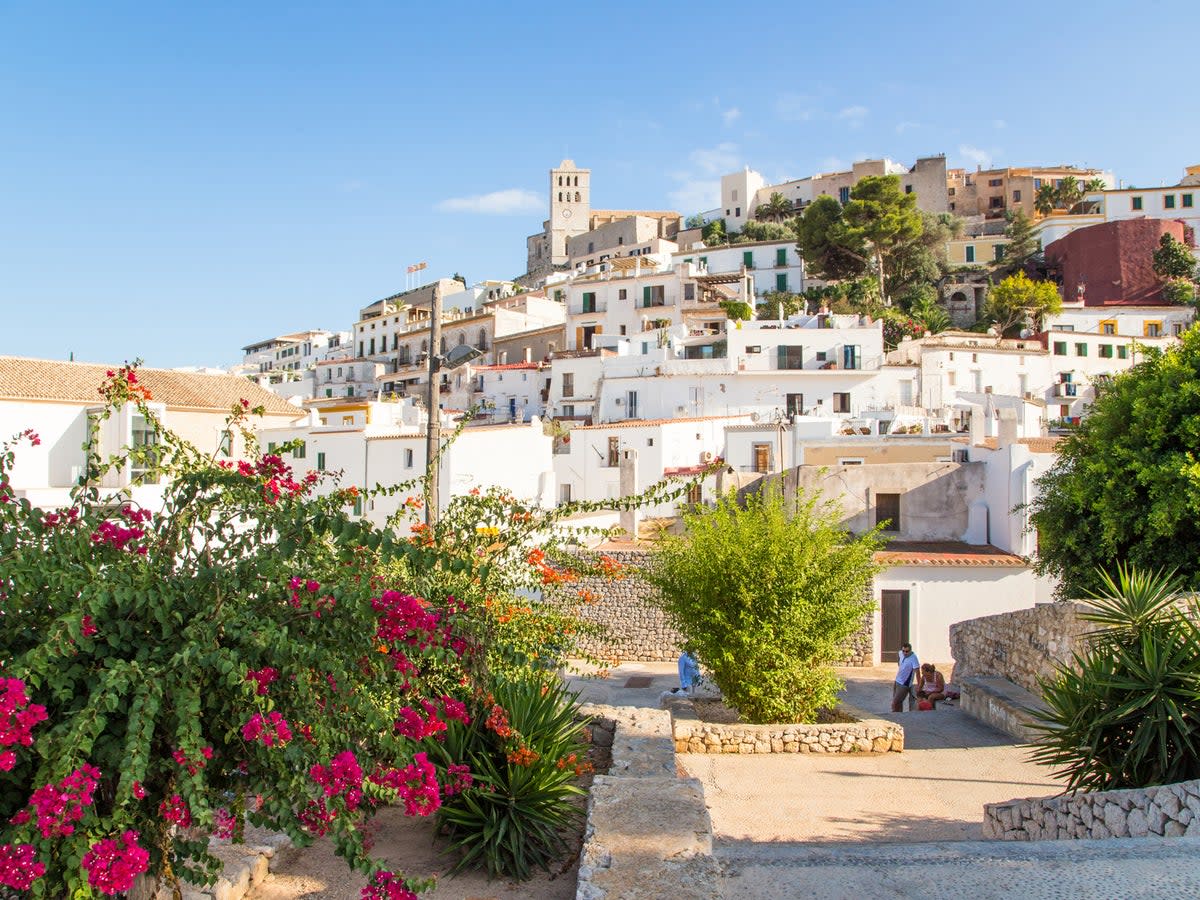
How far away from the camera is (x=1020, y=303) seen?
52125mm

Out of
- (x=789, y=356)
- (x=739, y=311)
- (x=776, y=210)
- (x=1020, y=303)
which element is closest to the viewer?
(x=789, y=356)

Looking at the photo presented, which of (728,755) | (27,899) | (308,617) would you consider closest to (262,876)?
(27,899)

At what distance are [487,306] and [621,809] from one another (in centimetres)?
6215

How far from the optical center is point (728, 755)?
36.3 feet

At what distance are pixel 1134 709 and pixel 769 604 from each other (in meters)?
4.59

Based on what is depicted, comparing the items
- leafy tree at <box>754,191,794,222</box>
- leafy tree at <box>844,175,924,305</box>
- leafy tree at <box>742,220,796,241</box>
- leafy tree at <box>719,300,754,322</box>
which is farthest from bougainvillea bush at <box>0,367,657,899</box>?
leafy tree at <box>754,191,794,222</box>

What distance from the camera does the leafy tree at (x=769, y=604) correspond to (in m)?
11.2

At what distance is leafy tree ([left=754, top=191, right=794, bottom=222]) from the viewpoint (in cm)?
8044

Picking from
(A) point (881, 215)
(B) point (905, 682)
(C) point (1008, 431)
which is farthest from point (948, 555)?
(A) point (881, 215)

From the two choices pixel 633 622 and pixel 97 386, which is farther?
pixel 97 386

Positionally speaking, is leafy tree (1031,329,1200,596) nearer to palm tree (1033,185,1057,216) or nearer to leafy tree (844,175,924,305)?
leafy tree (844,175,924,305)

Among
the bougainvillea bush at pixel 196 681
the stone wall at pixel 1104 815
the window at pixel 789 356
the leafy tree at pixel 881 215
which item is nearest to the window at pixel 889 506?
the stone wall at pixel 1104 815

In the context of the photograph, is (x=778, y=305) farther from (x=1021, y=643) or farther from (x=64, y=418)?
(x=1021, y=643)

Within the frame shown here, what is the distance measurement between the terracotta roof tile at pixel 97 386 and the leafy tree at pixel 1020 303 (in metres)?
40.4
